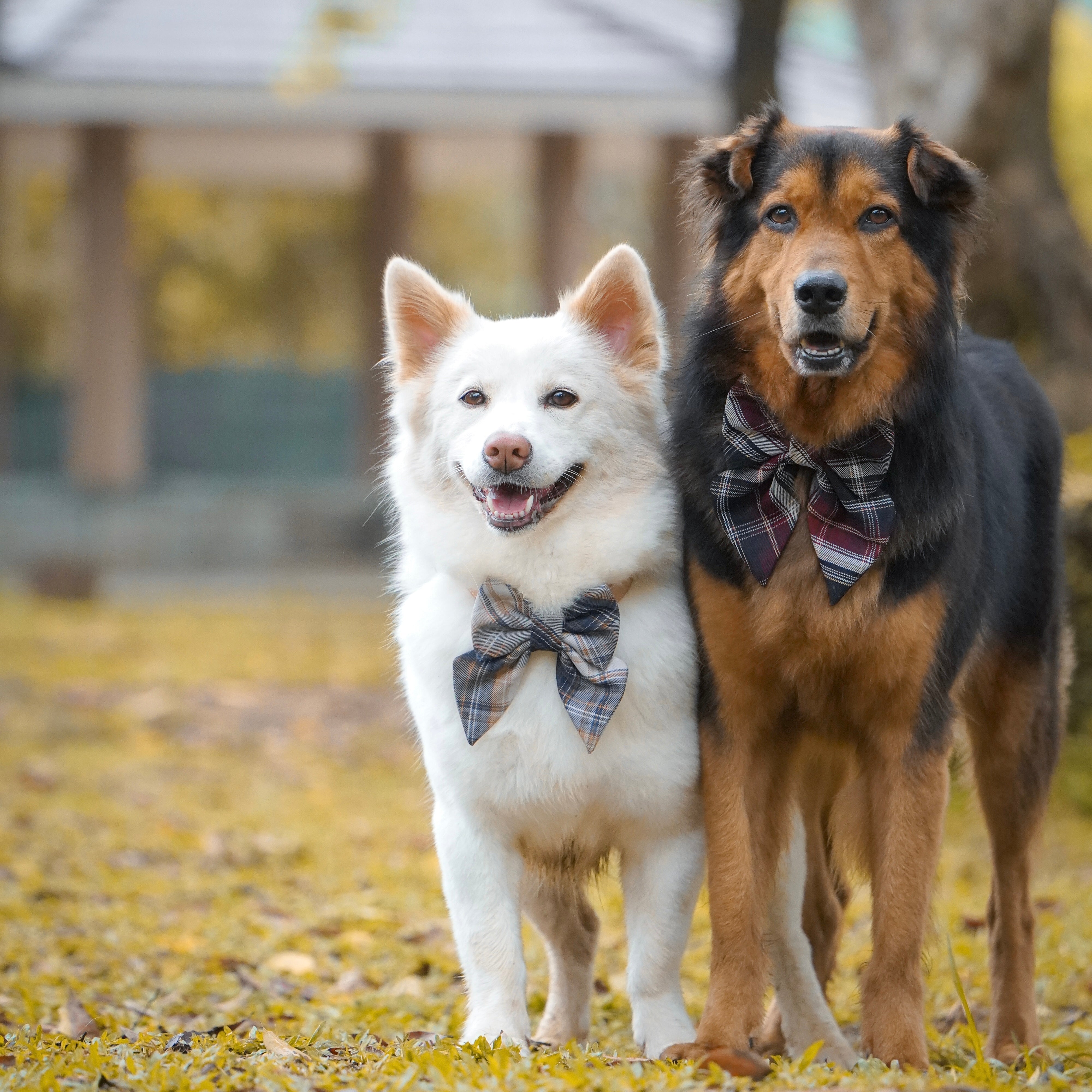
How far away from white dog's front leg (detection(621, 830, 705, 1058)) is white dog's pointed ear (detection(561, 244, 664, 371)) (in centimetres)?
140

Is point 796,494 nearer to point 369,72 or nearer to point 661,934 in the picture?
point 661,934

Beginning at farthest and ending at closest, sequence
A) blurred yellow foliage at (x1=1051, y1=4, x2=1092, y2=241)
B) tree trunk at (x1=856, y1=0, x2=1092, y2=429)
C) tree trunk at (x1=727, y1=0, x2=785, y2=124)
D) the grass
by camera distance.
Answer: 1. blurred yellow foliage at (x1=1051, y1=4, x2=1092, y2=241)
2. tree trunk at (x1=727, y1=0, x2=785, y2=124)
3. tree trunk at (x1=856, y1=0, x2=1092, y2=429)
4. the grass

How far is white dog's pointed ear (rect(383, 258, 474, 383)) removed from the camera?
4062 mm

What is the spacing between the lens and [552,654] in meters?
3.75

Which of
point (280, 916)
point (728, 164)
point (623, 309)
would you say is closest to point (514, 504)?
point (623, 309)

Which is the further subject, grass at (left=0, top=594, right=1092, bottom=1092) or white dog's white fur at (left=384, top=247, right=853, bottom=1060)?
white dog's white fur at (left=384, top=247, right=853, bottom=1060)

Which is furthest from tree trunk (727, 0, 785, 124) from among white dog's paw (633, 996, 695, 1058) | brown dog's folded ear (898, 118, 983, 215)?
white dog's paw (633, 996, 695, 1058)

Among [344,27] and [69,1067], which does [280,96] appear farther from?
[69,1067]

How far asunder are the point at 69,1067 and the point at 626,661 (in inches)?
66.8

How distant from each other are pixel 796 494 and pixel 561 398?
71 cm

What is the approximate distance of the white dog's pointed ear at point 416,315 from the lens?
4.06 meters

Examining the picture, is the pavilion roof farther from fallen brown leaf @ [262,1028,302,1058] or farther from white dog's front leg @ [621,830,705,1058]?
fallen brown leaf @ [262,1028,302,1058]

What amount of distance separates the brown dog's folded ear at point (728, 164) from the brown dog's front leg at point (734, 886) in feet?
4.77

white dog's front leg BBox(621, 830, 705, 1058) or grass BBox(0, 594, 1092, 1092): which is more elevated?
white dog's front leg BBox(621, 830, 705, 1058)
